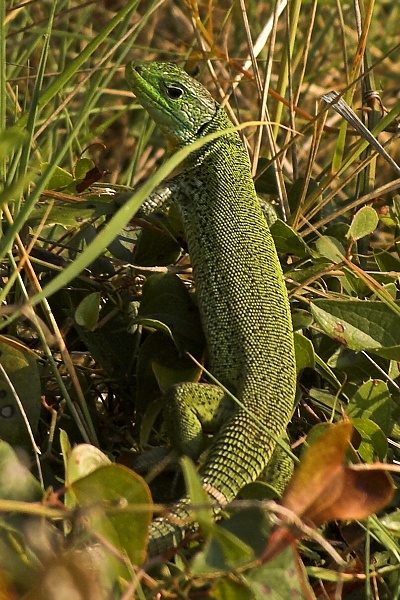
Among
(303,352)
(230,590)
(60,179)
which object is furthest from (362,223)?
(230,590)

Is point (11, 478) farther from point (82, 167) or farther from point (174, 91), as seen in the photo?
point (174, 91)

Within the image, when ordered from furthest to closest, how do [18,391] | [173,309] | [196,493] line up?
1. [173,309]
2. [18,391]
3. [196,493]

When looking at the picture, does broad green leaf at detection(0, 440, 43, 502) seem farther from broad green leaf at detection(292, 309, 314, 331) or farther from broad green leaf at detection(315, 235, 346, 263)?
broad green leaf at detection(315, 235, 346, 263)

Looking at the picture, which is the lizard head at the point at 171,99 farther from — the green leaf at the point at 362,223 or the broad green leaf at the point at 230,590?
the broad green leaf at the point at 230,590

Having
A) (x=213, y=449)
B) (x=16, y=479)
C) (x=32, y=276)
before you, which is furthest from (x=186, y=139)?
(x=16, y=479)

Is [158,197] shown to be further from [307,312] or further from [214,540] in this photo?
[214,540]

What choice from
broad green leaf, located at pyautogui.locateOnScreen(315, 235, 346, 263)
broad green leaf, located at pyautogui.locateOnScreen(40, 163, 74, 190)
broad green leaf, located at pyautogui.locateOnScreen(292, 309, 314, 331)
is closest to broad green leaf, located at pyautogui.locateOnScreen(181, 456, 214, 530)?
broad green leaf, located at pyautogui.locateOnScreen(292, 309, 314, 331)
